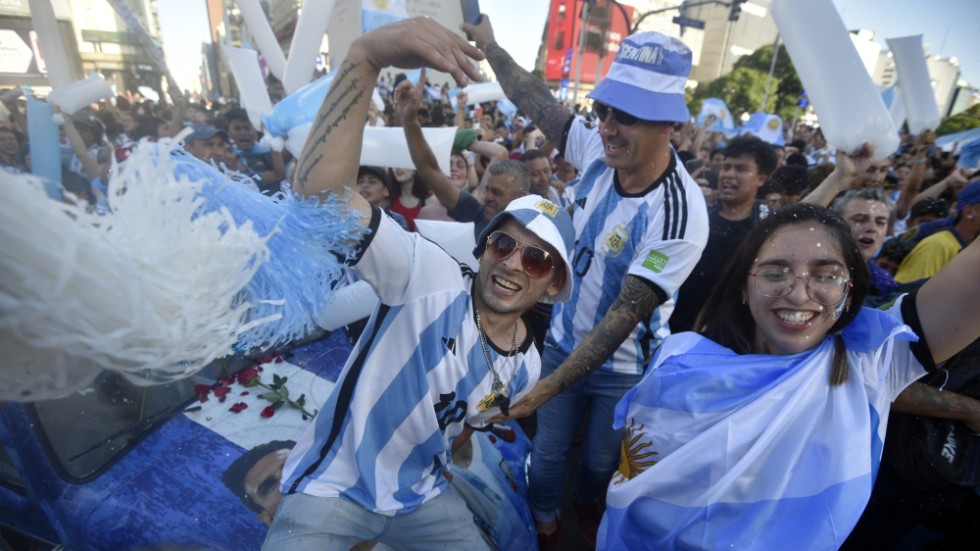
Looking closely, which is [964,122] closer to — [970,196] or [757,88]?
[970,196]

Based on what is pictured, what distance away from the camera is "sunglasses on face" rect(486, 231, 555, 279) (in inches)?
66.6

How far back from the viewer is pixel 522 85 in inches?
114

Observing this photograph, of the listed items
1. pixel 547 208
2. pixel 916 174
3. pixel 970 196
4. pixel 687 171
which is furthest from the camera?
pixel 916 174

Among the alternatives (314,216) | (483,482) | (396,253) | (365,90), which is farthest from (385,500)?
(365,90)

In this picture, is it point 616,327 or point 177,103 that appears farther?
point 177,103

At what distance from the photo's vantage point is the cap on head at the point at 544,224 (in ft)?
5.44

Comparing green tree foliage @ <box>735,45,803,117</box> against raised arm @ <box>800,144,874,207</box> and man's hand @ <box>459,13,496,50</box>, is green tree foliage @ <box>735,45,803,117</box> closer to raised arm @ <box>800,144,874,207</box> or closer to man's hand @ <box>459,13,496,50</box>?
raised arm @ <box>800,144,874,207</box>

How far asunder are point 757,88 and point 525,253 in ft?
139

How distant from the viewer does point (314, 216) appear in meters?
1.15

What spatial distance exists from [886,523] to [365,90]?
10.1ft

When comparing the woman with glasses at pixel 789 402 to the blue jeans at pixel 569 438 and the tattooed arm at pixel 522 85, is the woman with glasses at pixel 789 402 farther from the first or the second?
the tattooed arm at pixel 522 85

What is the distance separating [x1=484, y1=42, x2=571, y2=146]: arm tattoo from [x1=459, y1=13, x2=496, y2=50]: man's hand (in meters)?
0.03

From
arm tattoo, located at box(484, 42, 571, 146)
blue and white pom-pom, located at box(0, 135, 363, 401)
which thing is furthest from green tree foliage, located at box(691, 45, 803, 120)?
blue and white pom-pom, located at box(0, 135, 363, 401)

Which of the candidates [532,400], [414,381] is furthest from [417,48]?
[532,400]
